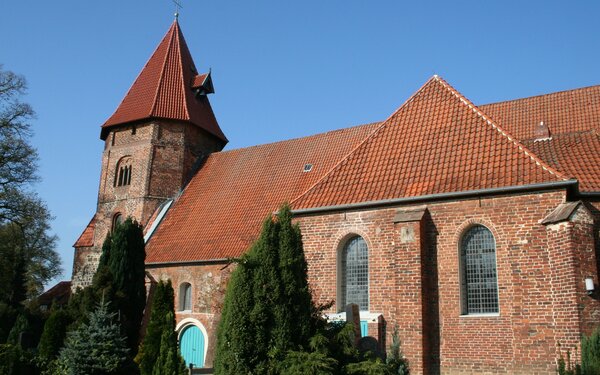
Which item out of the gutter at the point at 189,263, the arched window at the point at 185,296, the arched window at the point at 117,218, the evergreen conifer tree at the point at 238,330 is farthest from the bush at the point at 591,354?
the arched window at the point at 117,218

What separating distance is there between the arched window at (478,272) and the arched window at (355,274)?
2301 millimetres

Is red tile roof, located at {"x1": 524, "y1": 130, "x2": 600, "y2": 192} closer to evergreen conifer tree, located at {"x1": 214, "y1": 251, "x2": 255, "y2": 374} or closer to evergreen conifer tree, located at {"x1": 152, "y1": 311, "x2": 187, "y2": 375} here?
evergreen conifer tree, located at {"x1": 214, "y1": 251, "x2": 255, "y2": 374}

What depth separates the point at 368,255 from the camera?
13562mm

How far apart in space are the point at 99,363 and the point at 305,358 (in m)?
5.63

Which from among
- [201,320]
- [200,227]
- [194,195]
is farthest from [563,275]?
[194,195]

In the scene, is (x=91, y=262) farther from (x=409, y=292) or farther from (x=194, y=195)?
(x=409, y=292)

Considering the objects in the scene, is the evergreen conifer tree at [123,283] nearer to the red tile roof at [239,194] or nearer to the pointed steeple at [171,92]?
the red tile roof at [239,194]

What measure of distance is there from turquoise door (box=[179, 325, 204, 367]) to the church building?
0.19 feet

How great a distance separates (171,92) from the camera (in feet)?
84.6

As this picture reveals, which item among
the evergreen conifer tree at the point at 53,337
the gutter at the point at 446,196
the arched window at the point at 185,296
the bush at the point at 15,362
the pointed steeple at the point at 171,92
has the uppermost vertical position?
the pointed steeple at the point at 171,92

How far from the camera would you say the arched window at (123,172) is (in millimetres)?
24797

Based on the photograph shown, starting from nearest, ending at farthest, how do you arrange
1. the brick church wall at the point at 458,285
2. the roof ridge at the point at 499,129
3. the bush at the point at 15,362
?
the brick church wall at the point at 458,285
the roof ridge at the point at 499,129
the bush at the point at 15,362

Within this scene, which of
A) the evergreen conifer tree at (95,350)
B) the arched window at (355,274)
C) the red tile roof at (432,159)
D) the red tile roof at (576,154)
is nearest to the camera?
the evergreen conifer tree at (95,350)

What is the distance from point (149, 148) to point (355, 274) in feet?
44.5
